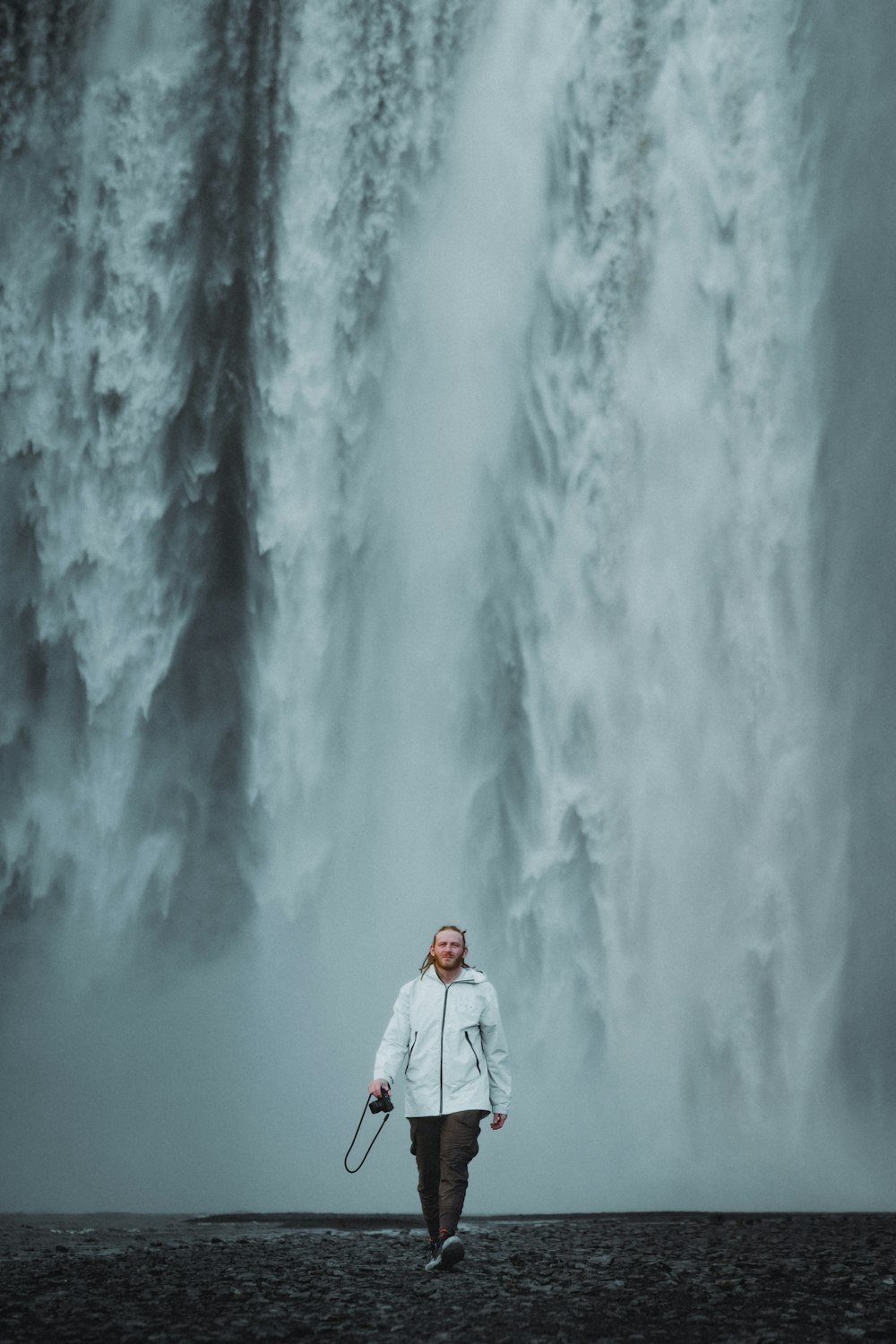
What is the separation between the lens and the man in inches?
270

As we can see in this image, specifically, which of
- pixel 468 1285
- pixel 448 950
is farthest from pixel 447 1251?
pixel 448 950

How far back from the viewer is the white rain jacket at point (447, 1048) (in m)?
6.93

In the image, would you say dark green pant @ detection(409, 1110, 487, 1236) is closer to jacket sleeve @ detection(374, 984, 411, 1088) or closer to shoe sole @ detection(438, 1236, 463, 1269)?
shoe sole @ detection(438, 1236, 463, 1269)

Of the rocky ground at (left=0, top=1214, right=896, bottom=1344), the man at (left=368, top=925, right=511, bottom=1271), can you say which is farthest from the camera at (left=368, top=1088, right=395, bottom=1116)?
the rocky ground at (left=0, top=1214, right=896, bottom=1344)

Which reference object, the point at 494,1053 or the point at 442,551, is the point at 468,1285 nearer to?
the point at 494,1053

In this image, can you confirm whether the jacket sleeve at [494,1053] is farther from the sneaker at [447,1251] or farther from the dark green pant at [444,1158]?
the sneaker at [447,1251]

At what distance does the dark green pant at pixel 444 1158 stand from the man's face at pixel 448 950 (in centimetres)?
73

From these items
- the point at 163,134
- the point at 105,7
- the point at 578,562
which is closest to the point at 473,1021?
the point at 578,562

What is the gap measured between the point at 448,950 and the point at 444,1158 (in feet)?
3.37

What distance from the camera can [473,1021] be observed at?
23.1ft

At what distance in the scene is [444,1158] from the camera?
6848 mm

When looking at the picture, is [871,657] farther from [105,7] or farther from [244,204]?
[105,7]

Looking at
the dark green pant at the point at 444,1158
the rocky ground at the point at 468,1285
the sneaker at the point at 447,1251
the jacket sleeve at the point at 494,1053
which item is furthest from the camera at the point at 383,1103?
the rocky ground at the point at 468,1285

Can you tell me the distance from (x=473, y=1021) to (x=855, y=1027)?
11.8 metres
